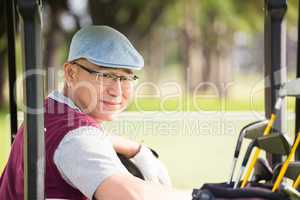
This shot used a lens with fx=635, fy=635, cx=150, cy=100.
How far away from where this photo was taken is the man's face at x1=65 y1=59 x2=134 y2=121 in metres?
1.55

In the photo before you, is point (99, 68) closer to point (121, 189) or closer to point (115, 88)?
point (115, 88)

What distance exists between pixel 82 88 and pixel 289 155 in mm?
524

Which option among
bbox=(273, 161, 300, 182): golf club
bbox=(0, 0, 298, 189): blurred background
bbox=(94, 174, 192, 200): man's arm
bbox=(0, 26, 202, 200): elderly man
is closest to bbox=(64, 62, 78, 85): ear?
bbox=(0, 26, 202, 200): elderly man

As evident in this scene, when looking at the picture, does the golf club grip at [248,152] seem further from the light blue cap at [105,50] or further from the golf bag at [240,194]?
the light blue cap at [105,50]

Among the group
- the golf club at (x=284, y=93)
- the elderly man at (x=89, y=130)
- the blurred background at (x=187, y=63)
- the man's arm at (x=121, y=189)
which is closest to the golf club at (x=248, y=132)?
the golf club at (x=284, y=93)

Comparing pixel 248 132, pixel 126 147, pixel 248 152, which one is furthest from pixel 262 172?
pixel 126 147

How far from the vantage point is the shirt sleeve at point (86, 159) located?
1.33 meters

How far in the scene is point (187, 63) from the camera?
16.0 metres

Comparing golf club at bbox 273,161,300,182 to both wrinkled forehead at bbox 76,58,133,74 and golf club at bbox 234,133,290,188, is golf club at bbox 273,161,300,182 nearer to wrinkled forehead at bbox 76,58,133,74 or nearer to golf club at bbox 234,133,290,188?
golf club at bbox 234,133,290,188

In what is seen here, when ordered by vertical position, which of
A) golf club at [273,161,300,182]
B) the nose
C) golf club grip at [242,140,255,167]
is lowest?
golf club at [273,161,300,182]

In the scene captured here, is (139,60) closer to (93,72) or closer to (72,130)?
(93,72)

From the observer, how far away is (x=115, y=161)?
138 cm

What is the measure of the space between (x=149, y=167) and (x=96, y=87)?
0.35 meters

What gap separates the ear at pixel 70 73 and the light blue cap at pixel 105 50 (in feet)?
0.07
